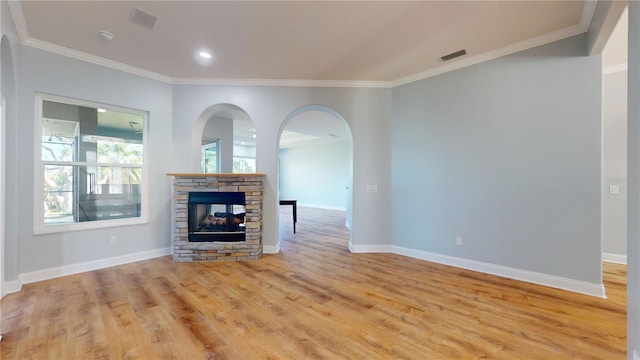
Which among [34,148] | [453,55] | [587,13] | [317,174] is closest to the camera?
[587,13]

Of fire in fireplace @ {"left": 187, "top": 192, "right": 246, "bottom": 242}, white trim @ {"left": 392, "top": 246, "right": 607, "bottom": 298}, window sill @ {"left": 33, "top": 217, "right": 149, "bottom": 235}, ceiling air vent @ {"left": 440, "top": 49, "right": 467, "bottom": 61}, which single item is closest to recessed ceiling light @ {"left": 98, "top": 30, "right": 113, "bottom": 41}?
fire in fireplace @ {"left": 187, "top": 192, "right": 246, "bottom": 242}

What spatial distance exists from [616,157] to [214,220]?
5934 millimetres

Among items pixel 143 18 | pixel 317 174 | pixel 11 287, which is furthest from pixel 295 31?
pixel 317 174

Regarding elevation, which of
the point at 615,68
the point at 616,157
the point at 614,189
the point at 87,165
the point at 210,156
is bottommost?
the point at 614,189

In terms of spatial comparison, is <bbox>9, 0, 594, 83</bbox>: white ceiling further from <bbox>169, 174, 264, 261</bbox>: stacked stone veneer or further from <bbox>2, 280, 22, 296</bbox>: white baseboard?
<bbox>2, 280, 22, 296</bbox>: white baseboard

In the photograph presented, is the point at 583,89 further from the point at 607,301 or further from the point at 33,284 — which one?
the point at 33,284

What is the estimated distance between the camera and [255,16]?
2.45m

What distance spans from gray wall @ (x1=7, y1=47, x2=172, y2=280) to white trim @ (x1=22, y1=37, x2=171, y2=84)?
2.2 inches

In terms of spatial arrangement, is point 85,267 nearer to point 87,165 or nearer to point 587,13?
point 87,165

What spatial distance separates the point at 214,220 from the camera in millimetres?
3975

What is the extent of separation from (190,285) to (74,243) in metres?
1.76

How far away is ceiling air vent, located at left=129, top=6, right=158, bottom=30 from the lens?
7.79 feet

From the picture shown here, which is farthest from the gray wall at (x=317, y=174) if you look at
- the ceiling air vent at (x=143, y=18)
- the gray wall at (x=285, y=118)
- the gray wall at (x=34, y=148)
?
the ceiling air vent at (x=143, y=18)

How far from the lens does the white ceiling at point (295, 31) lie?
232 centimetres
